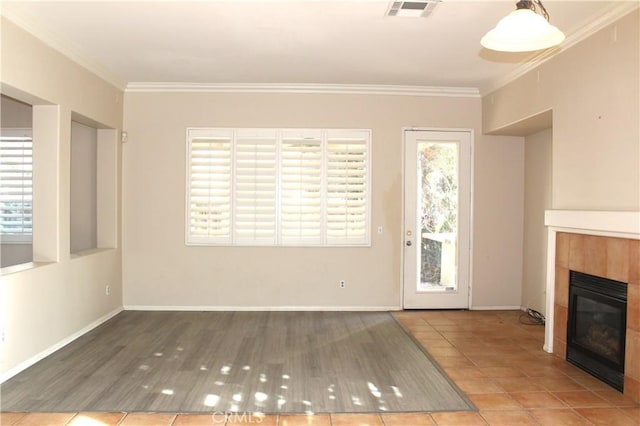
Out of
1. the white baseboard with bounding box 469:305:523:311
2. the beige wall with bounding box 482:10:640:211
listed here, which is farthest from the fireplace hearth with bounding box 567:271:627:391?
the white baseboard with bounding box 469:305:523:311

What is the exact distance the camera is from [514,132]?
539 cm

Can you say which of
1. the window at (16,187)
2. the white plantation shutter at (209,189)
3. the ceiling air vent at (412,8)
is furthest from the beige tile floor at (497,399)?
the window at (16,187)

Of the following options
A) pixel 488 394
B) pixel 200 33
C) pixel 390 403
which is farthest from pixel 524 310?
pixel 200 33

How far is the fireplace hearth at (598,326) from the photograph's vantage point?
127 inches

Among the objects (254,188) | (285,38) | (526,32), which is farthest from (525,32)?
(254,188)

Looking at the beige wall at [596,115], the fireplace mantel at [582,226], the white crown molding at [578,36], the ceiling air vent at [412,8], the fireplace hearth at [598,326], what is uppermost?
the ceiling air vent at [412,8]

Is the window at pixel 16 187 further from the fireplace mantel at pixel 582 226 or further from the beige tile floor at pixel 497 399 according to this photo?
the fireplace mantel at pixel 582 226

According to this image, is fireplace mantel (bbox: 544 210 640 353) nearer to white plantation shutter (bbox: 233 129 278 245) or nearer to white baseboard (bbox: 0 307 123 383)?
white plantation shutter (bbox: 233 129 278 245)

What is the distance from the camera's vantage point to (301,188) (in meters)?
5.53

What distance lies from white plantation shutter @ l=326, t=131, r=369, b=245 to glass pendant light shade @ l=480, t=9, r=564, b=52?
3326 mm

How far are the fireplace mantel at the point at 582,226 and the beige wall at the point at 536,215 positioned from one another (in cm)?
123

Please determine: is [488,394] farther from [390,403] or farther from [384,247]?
[384,247]

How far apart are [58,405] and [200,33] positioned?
3.18 metres

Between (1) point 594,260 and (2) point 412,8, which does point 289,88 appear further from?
(1) point 594,260
